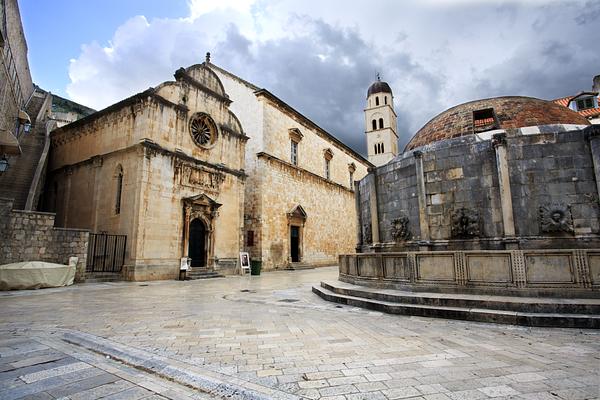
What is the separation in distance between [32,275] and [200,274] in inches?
269

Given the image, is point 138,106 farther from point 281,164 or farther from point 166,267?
point 281,164

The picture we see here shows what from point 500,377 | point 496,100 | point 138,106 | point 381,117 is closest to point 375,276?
point 500,377

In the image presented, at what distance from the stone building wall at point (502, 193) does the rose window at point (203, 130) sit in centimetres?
1198

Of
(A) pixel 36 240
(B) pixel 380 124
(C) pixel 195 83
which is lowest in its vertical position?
(A) pixel 36 240

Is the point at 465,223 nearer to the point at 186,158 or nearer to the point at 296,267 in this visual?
the point at 186,158

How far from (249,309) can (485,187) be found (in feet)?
22.4

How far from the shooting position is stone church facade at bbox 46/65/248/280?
14562 mm

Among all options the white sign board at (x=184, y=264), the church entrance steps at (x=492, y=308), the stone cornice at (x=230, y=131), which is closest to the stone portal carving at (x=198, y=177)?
the stone cornice at (x=230, y=131)

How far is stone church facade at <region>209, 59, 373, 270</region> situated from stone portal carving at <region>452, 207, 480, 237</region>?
1463 centimetres

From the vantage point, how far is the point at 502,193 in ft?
25.8

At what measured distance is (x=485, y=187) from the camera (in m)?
8.46

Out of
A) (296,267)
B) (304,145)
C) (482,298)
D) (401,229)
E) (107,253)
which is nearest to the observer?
(482,298)

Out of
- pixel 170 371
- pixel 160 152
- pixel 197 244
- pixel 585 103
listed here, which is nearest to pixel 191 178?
pixel 160 152

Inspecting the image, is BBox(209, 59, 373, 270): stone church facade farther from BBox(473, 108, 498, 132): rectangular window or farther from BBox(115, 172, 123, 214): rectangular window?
BBox(473, 108, 498, 132): rectangular window
